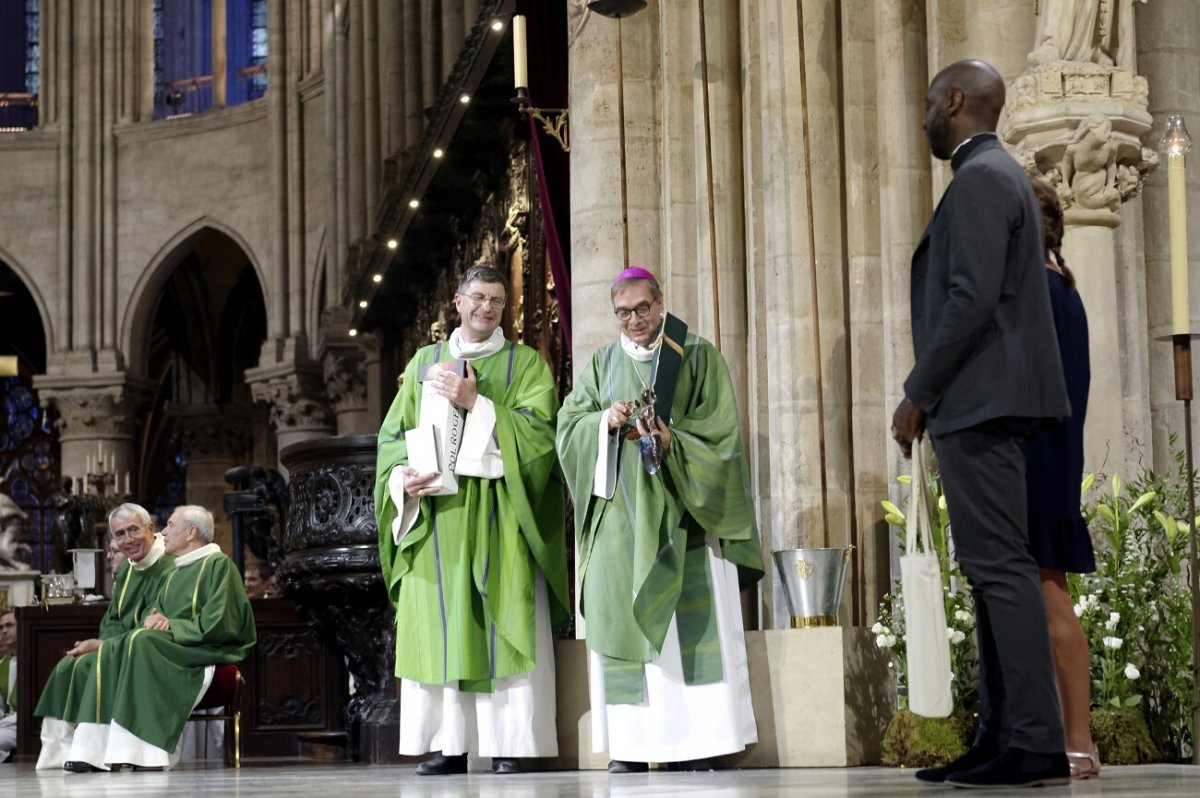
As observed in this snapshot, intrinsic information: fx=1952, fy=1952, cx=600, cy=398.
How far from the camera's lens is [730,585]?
6.47 m

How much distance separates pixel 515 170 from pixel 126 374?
13772mm

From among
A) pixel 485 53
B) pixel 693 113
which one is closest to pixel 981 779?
pixel 693 113

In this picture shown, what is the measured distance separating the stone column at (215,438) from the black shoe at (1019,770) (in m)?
27.3

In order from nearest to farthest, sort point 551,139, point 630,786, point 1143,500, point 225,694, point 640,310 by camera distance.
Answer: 1. point 630,786
2. point 1143,500
3. point 640,310
4. point 225,694
5. point 551,139

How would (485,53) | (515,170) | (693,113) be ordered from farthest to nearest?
1. (515,170)
2. (485,53)
3. (693,113)

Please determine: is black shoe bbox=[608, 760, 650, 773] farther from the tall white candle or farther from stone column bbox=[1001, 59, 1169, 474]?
the tall white candle

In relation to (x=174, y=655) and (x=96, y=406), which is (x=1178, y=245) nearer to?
(x=174, y=655)

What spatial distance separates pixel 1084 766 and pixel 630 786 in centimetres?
115

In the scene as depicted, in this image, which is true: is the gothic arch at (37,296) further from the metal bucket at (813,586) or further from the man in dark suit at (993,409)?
the man in dark suit at (993,409)

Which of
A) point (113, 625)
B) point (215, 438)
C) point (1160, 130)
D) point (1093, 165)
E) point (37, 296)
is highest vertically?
point (37, 296)

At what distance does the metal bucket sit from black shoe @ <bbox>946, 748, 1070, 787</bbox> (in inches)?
87.6

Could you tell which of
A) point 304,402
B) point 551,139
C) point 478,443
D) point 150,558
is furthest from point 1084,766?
point 304,402

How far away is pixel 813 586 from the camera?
6551 millimetres

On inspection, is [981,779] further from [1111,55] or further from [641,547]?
[1111,55]
